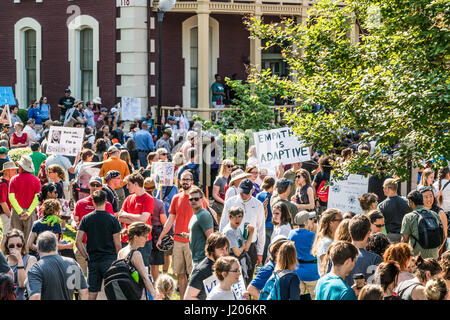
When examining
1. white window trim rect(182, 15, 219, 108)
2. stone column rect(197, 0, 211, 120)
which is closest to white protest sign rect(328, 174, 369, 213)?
stone column rect(197, 0, 211, 120)

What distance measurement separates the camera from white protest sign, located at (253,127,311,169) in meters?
14.3

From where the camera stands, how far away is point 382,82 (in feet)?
29.9

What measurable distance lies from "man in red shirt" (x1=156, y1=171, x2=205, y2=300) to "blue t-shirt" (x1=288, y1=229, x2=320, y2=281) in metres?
2.10

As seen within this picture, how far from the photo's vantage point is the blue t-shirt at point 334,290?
6.64 meters

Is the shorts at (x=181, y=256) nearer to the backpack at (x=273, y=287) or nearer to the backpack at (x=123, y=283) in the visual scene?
the backpack at (x=123, y=283)

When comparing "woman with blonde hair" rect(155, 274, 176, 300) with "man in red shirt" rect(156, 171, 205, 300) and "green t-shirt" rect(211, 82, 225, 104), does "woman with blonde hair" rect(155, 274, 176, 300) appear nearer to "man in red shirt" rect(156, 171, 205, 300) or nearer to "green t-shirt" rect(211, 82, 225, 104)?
"man in red shirt" rect(156, 171, 205, 300)

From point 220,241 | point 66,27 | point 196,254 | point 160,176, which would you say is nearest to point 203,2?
point 66,27

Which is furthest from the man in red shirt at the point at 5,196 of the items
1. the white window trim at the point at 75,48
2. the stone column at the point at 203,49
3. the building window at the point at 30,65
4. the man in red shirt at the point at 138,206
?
the building window at the point at 30,65

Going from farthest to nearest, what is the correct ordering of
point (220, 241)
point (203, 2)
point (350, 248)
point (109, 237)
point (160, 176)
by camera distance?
point (203, 2), point (160, 176), point (109, 237), point (220, 241), point (350, 248)

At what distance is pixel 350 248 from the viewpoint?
7.15 meters

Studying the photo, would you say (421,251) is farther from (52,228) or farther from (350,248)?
(52,228)

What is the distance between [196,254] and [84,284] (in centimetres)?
206

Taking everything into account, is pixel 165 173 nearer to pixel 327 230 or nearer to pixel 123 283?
pixel 327 230

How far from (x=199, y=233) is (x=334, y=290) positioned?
325 cm
